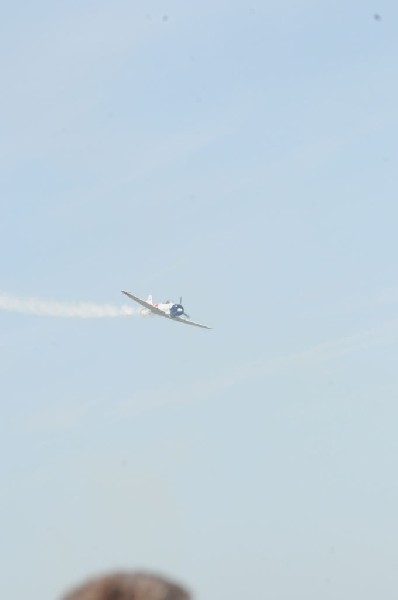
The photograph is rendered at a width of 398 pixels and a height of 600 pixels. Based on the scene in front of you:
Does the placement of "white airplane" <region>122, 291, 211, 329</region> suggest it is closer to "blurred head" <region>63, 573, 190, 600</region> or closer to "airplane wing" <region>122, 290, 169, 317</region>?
"airplane wing" <region>122, 290, 169, 317</region>

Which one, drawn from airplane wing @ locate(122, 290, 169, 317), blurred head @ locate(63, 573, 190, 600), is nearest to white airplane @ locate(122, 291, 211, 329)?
airplane wing @ locate(122, 290, 169, 317)

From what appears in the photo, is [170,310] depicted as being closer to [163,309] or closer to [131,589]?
[163,309]

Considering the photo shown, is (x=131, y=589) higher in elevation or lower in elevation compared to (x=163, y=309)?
lower

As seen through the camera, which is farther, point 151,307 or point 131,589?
point 151,307

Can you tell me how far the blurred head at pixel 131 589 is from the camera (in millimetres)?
4570

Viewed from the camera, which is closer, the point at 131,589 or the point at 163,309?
the point at 131,589

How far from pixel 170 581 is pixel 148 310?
192764 mm

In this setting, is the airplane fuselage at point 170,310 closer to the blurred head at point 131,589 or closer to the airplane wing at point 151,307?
the airplane wing at point 151,307

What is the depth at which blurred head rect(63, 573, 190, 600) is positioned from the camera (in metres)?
4.57

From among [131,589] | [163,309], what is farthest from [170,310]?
[131,589]

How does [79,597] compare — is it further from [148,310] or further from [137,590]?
[148,310]

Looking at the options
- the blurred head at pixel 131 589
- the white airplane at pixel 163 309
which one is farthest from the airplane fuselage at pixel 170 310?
the blurred head at pixel 131 589

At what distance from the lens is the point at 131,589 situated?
181 inches

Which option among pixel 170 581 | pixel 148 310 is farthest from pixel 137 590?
pixel 148 310
